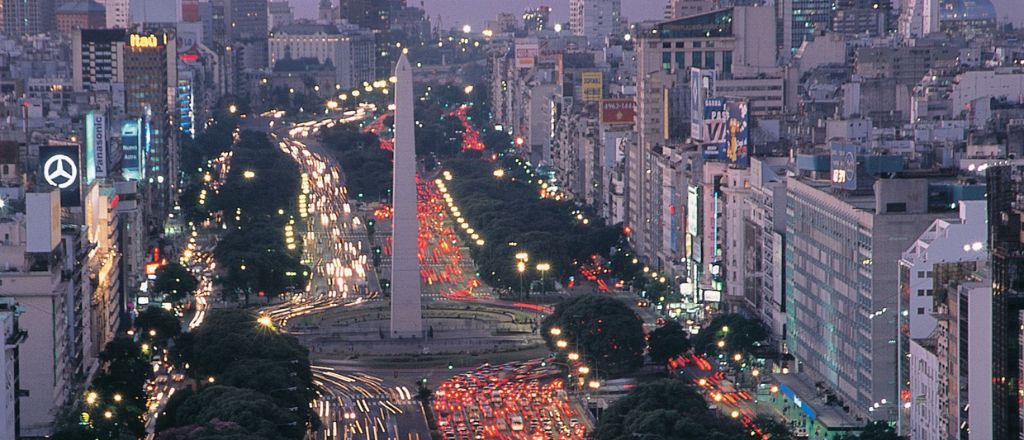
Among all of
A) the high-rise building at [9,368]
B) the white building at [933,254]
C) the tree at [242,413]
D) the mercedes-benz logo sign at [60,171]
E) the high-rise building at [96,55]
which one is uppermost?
the high-rise building at [96,55]

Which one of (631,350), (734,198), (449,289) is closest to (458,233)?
(449,289)

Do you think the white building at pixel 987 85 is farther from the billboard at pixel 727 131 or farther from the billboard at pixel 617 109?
the billboard at pixel 727 131

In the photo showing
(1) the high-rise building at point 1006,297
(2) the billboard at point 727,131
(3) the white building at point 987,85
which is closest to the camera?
(1) the high-rise building at point 1006,297

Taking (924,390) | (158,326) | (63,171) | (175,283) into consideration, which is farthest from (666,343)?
(175,283)

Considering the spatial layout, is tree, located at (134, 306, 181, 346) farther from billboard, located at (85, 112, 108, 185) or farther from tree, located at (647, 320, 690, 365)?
tree, located at (647, 320, 690, 365)

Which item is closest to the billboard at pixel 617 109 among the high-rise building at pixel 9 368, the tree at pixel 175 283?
the tree at pixel 175 283

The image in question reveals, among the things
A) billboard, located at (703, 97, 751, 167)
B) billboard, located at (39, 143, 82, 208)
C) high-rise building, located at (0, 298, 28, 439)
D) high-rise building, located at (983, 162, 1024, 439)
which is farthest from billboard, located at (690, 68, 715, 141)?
high-rise building, located at (983, 162, 1024, 439)
